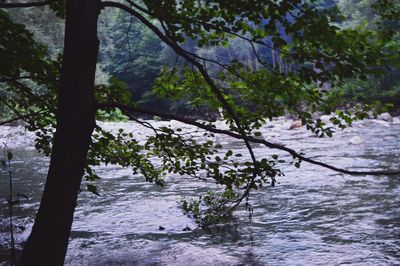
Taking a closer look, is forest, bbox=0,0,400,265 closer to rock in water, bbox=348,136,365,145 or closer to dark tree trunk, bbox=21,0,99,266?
dark tree trunk, bbox=21,0,99,266

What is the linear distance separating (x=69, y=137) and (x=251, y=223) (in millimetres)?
5408

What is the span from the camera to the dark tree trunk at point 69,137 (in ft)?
8.52

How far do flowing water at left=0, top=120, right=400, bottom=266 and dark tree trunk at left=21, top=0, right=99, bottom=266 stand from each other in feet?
8.45

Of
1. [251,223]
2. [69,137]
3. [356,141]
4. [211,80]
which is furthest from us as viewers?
[356,141]

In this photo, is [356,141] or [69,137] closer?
[69,137]

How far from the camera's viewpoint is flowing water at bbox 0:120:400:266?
19.7ft

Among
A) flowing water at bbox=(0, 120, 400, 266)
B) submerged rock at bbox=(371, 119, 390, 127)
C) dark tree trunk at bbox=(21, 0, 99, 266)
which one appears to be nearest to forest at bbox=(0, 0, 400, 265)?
dark tree trunk at bbox=(21, 0, 99, 266)

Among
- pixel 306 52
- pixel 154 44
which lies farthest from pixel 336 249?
pixel 154 44

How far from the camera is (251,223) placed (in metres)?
7.54

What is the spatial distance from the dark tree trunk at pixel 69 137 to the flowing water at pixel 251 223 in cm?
258

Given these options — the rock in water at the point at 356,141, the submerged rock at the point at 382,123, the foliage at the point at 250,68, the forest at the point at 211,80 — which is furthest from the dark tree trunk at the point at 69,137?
the submerged rock at the point at 382,123

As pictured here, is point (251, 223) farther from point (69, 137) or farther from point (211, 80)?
point (69, 137)

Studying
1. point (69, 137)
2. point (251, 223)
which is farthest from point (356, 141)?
point (69, 137)

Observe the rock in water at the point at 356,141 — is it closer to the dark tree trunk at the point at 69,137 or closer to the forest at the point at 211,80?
the forest at the point at 211,80
